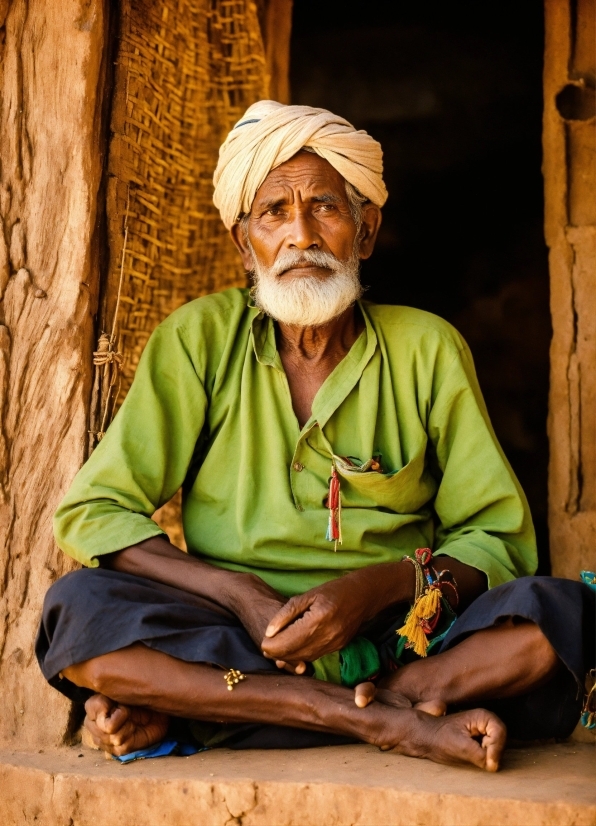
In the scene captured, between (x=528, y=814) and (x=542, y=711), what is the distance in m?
0.47

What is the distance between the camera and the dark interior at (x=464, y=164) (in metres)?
5.19

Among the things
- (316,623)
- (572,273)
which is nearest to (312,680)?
(316,623)

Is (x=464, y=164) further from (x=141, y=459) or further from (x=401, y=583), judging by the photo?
(x=401, y=583)

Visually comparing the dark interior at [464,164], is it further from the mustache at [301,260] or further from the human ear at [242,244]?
the mustache at [301,260]

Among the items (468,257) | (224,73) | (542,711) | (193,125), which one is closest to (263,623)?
(542,711)

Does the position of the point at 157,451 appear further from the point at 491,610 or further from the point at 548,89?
the point at 548,89

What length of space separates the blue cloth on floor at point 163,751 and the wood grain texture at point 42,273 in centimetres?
56

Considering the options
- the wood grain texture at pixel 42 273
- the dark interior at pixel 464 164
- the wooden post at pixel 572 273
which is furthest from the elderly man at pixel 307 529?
the dark interior at pixel 464 164

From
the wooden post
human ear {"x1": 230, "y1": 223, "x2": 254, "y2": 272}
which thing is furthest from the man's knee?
the wooden post

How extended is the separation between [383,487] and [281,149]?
1.04 meters

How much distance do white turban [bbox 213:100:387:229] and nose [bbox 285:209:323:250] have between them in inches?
6.6

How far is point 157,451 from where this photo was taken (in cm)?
304

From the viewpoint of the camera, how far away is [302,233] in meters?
3.19

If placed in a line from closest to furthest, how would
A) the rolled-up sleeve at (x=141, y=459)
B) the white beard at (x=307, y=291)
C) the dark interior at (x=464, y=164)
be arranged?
Result: the rolled-up sleeve at (x=141, y=459), the white beard at (x=307, y=291), the dark interior at (x=464, y=164)
